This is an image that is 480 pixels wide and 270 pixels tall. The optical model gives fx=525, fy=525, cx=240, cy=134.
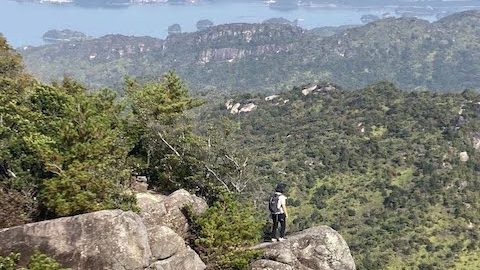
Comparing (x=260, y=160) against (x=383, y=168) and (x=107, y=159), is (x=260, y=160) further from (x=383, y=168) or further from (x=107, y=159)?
(x=107, y=159)

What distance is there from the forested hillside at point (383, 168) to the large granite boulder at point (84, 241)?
35.2 meters

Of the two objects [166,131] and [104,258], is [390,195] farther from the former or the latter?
[104,258]

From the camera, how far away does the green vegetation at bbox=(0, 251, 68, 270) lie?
13.8m

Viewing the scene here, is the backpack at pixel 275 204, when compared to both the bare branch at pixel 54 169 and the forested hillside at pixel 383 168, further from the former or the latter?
the forested hillside at pixel 383 168

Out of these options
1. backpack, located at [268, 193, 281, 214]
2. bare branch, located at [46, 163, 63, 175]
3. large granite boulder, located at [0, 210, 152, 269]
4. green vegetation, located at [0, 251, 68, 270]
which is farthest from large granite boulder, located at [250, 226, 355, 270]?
bare branch, located at [46, 163, 63, 175]

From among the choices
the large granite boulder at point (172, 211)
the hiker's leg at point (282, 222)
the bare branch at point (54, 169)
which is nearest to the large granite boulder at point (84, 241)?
the large granite boulder at point (172, 211)

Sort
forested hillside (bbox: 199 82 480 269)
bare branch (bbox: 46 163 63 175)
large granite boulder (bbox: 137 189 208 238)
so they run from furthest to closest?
forested hillside (bbox: 199 82 480 269) < large granite boulder (bbox: 137 189 208 238) < bare branch (bbox: 46 163 63 175)

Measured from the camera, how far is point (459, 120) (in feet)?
316

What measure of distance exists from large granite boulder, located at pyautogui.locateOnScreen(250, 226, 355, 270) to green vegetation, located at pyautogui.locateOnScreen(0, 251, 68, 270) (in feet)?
25.1

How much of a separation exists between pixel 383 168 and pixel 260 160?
19773mm

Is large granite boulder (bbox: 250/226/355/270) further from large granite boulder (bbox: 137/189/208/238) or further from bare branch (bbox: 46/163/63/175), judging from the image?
bare branch (bbox: 46/163/63/175)

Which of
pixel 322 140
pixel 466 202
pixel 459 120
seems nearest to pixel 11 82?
pixel 466 202

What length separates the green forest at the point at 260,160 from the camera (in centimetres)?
2011

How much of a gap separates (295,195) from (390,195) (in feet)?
45.8
